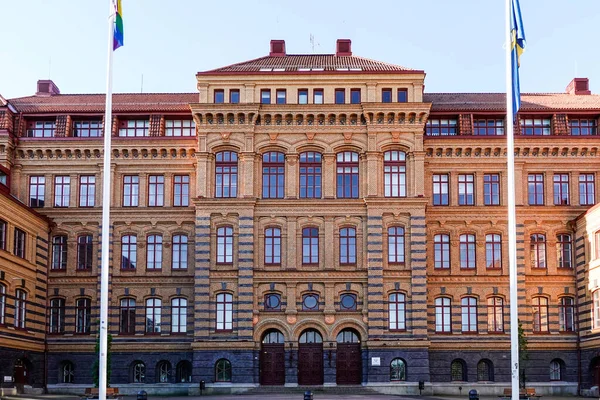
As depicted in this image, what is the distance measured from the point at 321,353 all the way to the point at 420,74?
68.0ft

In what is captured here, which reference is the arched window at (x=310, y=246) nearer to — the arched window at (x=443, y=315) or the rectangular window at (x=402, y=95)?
the arched window at (x=443, y=315)

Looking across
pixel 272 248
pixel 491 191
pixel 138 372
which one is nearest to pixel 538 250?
pixel 491 191

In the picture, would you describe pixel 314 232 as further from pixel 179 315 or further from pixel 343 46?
pixel 343 46

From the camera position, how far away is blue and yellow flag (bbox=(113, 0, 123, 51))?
35.8 metres

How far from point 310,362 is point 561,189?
2222 cm

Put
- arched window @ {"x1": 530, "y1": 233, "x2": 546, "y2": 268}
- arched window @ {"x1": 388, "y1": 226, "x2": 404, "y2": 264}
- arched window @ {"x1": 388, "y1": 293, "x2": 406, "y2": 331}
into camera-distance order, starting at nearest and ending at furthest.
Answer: arched window @ {"x1": 388, "y1": 293, "x2": 406, "y2": 331} → arched window @ {"x1": 388, "y1": 226, "x2": 404, "y2": 264} → arched window @ {"x1": 530, "y1": 233, "x2": 546, "y2": 268}

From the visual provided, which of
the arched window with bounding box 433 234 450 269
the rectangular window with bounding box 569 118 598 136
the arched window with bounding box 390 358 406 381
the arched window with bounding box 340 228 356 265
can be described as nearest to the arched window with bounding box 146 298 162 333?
the arched window with bounding box 340 228 356 265

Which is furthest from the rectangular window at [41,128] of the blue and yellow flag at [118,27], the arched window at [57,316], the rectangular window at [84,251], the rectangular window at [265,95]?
the blue and yellow flag at [118,27]

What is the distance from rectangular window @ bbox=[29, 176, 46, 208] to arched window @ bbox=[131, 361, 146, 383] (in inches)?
536

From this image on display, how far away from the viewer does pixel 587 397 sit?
59375 millimetres

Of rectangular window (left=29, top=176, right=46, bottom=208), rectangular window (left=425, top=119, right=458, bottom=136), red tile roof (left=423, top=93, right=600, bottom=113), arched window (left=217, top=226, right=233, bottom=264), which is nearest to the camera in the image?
arched window (left=217, top=226, right=233, bottom=264)

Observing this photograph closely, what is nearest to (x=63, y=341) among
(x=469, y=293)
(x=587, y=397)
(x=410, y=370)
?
(x=410, y=370)

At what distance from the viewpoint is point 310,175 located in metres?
63.1

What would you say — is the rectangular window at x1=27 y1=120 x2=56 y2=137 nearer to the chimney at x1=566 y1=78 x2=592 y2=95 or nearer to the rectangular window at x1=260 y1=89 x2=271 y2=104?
the rectangular window at x1=260 y1=89 x2=271 y2=104
